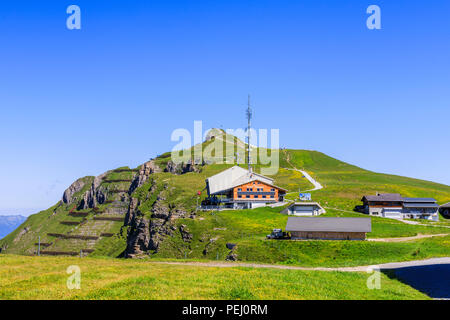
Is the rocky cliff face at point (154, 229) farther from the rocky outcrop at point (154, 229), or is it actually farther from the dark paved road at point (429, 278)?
the dark paved road at point (429, 278)

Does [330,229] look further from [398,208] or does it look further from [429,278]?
[398,208]

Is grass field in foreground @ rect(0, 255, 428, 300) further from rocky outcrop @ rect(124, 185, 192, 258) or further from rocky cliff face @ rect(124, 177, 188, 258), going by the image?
rocky cliff face @ rect(124, 177, 188, 258)

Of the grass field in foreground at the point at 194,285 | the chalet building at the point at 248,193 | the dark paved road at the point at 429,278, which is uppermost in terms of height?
the chalet building at the point at 248,193

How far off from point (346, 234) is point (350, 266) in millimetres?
25072

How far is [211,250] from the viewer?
260 ft

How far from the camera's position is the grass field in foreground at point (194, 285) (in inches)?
1153

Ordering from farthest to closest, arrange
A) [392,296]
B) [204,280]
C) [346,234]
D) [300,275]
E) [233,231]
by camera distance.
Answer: [233,231] < [346,234] < [300,275] < [204,280] < [392,296]

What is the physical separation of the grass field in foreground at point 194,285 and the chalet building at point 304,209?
59443 millimetres

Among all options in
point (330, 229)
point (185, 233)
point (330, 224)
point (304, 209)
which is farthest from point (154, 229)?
point (330, 229)

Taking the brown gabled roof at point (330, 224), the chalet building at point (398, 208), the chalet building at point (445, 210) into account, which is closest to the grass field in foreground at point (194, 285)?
the brown gabled roof at point (330, 224)

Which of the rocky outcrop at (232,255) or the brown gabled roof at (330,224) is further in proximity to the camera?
the brown gabled roof at (330,224)

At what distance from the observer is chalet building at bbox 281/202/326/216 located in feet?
330
